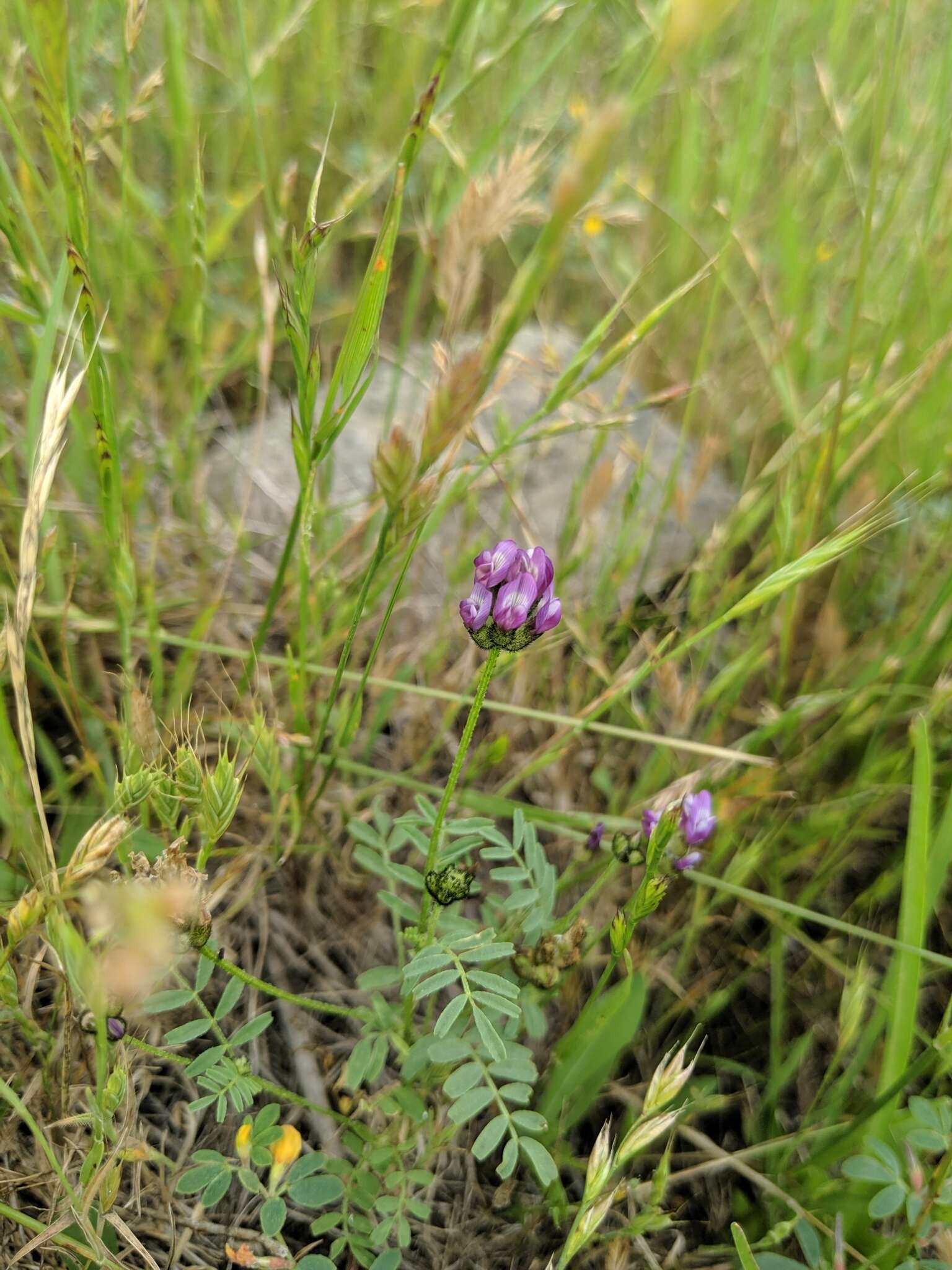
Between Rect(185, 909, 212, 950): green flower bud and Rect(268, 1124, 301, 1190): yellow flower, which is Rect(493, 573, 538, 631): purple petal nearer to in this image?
Rect(185, 909, 212, 950): green flower bud

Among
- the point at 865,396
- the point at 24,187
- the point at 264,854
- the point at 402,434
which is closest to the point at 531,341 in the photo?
the point at 865,396

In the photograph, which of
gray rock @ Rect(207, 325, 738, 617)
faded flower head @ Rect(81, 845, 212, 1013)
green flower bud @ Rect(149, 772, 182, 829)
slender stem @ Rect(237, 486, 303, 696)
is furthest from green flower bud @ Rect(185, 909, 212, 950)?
gray rock @ Rect(207, 325, 738, 617)

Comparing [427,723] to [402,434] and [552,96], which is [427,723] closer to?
[402,434]

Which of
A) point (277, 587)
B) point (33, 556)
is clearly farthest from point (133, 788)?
point (277, 587)

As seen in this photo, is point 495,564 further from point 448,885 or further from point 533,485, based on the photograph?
point 533,485

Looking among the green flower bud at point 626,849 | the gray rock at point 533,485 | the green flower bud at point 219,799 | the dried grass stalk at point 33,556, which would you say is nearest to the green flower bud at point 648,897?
the green flower bud at point 626,849
